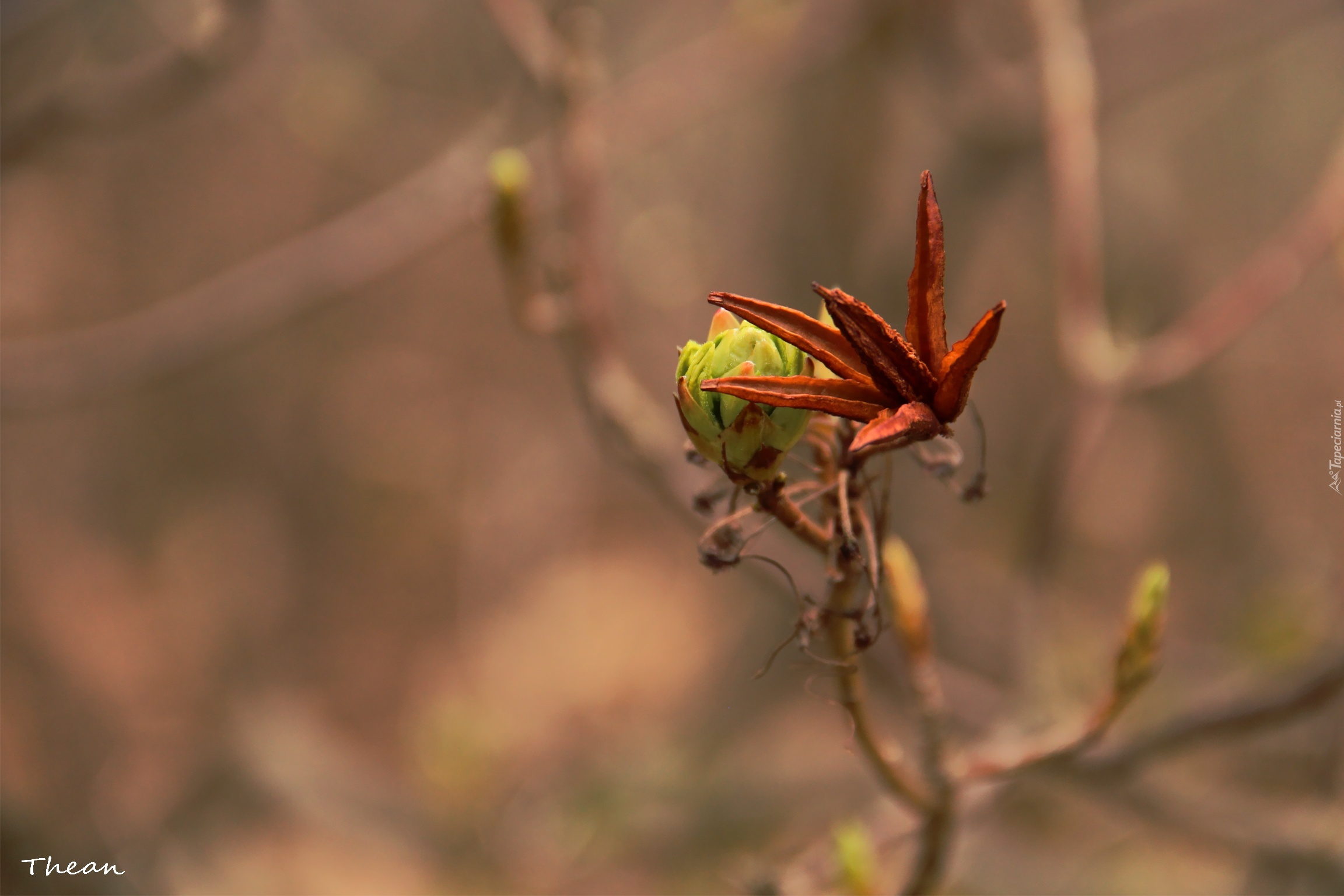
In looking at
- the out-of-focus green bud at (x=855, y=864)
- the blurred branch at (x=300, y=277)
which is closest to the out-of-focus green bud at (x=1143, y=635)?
the out-of-focus green bud at (x=855, y=864)

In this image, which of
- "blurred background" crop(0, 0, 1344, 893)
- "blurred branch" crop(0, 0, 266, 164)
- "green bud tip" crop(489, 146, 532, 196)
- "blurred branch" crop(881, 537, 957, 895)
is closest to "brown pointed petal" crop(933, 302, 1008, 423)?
"blurred branch" crop(881, 537, 957, 895)

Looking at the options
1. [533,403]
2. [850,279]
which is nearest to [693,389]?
[850,279]

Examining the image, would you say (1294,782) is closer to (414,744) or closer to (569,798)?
(569,798)

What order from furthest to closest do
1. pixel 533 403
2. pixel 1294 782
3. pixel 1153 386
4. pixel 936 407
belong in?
1. pixel 533 403
2. pixel 1294 782
3. pixel 1153 386
4. pixel 936 407

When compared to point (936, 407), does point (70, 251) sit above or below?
above

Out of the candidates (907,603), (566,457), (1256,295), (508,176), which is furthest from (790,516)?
(566,457)

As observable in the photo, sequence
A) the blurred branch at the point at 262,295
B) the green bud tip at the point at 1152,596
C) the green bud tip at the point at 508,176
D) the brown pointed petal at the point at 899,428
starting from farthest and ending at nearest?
the blurred branch at the point at 262,295 → the green bud tip at the point at 508,176 → the green bud tip at the point at 1152,596 → the brown pointed petal at the point at 899,428

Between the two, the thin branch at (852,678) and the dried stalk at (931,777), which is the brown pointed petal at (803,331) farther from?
the dried stalk at (931,777)

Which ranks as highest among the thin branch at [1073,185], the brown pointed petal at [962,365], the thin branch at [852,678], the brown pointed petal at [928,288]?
the thin branch at [1073,185]
